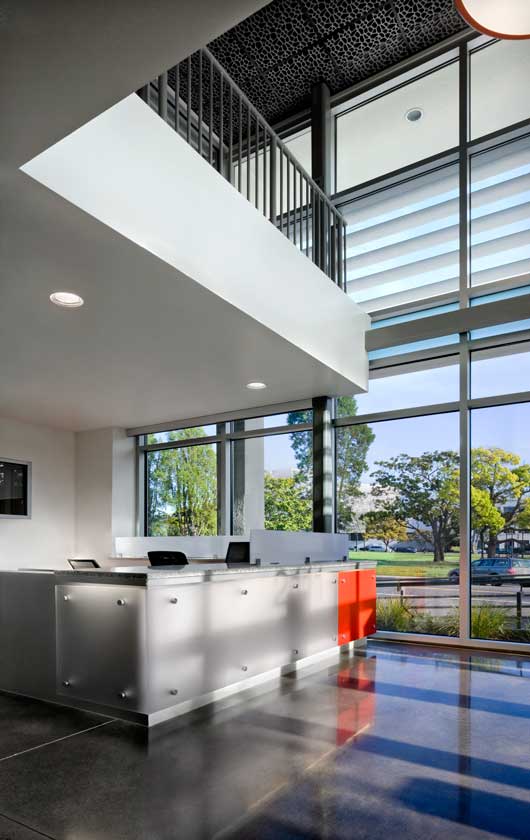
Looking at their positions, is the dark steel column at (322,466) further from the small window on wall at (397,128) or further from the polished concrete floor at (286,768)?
the small window on wall at (397,128)

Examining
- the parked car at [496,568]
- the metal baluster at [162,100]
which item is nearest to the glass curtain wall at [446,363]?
the parked car at [496,568]

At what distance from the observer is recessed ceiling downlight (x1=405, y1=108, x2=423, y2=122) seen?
7285mm

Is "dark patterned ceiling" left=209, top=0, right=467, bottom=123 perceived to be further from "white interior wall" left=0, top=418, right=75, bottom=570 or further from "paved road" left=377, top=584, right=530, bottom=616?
"paved road" left=377, top=584, right=530, bottom=616

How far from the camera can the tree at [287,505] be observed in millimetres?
7367

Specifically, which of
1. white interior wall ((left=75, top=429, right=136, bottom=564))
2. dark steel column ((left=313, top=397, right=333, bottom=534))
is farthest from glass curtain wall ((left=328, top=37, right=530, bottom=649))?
white interior wall ((left=75, top=429, right=136, bottom=564))

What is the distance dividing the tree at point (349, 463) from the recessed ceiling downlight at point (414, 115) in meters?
3.30

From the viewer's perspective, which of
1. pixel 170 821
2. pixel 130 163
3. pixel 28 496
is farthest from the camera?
pixel 28 496

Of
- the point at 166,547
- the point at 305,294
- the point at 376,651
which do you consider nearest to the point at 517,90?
the point at 305,294

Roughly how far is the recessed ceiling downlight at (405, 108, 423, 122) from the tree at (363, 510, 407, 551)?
4.50m

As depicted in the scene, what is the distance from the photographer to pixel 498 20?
2408mm

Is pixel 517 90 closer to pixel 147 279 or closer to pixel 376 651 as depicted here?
pixel 147 279

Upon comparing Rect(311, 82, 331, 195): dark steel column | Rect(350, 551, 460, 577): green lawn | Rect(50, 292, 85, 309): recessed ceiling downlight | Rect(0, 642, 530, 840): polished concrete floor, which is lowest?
Rect(0, 642, 530, 840): polished concrete floor

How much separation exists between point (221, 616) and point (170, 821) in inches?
72.2

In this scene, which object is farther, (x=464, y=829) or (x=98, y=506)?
(x=98, y=506)
